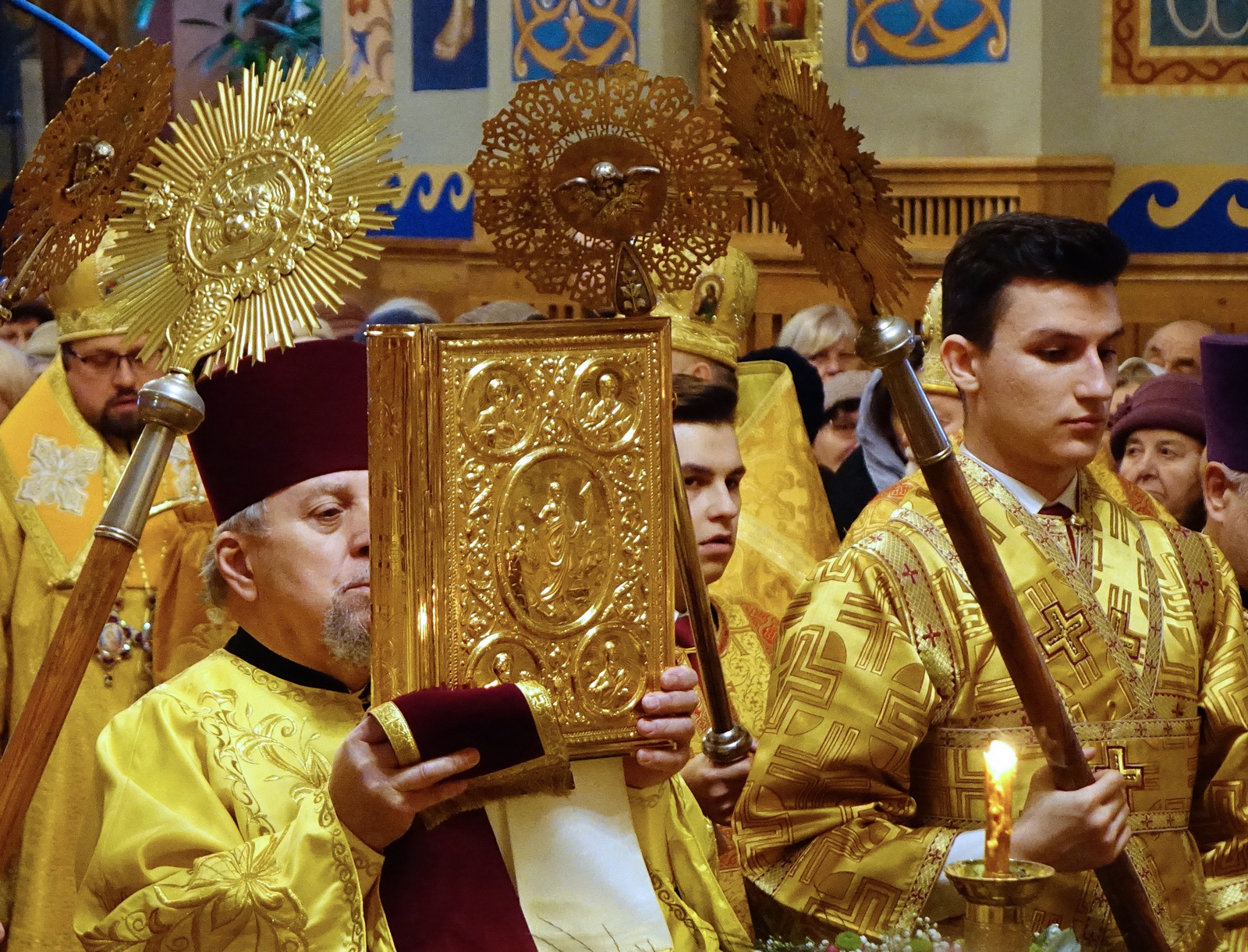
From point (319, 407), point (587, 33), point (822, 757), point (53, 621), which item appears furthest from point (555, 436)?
point (587, 33)

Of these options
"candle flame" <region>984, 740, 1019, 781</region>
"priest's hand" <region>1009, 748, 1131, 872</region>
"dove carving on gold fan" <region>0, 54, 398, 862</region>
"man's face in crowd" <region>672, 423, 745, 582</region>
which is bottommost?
"priest's hand" <region>1009, 748, 1131, 872</region>

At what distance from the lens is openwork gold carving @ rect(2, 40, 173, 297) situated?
1998mm

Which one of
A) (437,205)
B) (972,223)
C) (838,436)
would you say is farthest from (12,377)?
(437,205)

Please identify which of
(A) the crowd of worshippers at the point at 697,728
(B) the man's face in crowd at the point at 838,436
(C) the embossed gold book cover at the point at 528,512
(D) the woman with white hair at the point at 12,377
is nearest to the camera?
(C) the embossed gold book cover at the point at 528,512

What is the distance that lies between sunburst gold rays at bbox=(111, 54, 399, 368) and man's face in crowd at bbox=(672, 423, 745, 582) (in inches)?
56.1

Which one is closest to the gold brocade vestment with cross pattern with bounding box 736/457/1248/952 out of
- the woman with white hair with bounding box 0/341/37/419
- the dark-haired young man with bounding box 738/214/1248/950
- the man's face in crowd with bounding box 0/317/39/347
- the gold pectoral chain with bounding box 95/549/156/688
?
the dark-haired young man with bounding box 738/214/1248/950

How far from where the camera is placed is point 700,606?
7.49ft

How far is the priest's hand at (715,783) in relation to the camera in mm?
2488

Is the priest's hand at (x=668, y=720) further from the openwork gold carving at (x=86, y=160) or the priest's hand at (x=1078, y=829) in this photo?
the openwork gold carving at (x=86, y=160)

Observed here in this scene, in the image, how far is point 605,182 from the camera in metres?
2.10

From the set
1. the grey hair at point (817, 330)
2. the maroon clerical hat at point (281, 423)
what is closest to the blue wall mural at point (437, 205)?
the grey hair at point (817, 330)

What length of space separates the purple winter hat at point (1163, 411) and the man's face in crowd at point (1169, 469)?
0.02m

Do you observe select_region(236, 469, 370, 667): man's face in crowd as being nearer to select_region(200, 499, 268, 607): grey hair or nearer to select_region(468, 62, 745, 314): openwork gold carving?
select_region(200, 499, 268, 607): grey hair

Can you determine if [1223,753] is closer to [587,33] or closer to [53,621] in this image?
[53,621]
